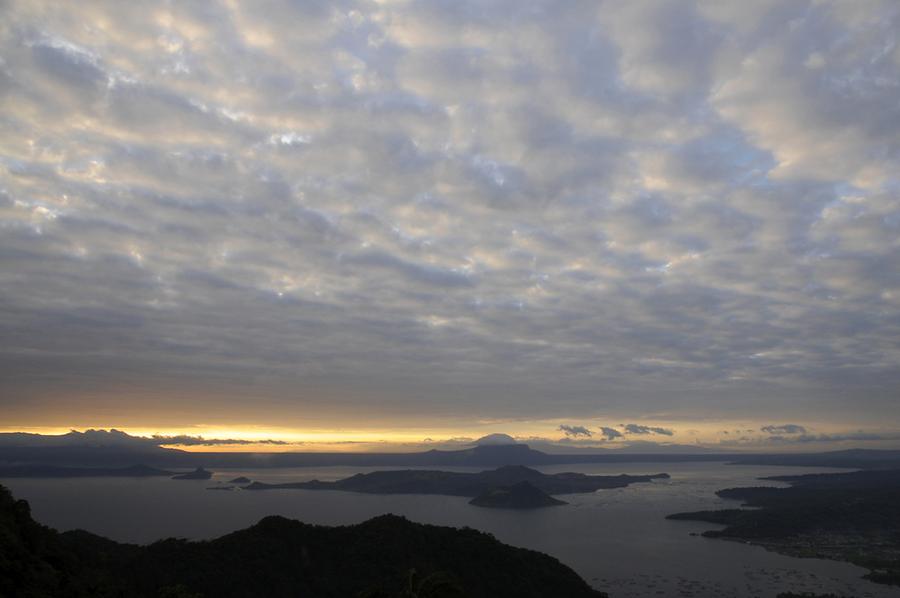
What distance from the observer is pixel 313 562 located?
119 m

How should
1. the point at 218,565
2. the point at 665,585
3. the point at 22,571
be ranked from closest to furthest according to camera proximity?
the point at 22,571, the point at 218,565, the point at 665,585

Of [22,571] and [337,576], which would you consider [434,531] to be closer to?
[337,576]

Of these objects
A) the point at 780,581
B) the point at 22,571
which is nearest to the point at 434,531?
the point at 22,571

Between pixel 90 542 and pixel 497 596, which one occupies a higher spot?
pixel 90 542

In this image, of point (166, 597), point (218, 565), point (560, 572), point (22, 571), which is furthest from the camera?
point (560, 572)

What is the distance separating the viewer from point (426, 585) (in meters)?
62.1

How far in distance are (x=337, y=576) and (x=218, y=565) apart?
70.8ft

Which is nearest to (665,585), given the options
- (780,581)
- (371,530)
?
(780,581)

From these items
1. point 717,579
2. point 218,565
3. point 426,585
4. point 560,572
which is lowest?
point 717,579

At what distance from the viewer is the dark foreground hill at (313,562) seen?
98.8 meters

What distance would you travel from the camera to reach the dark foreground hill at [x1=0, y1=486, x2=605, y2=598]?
98.8 metres

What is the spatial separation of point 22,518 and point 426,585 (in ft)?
159

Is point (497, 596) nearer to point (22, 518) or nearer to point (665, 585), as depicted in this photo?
point (22, 518)

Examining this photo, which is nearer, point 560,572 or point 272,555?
point 272,555
